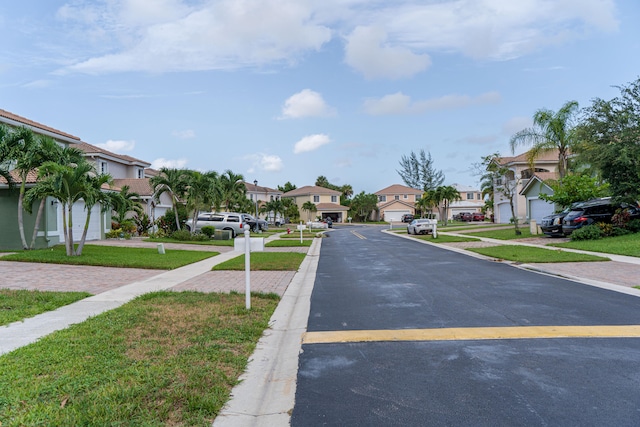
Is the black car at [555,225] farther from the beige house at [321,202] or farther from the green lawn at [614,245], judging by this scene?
the beige house at [321,202]

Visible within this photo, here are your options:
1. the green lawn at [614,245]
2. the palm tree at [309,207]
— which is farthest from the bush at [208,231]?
the palm tree at [309,207]

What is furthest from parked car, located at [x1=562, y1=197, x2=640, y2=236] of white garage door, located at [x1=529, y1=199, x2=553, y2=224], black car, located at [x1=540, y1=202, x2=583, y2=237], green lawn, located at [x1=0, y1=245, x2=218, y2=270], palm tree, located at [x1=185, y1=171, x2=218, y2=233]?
palm tree, located at [x1=185, y1=171, x2=218, y2=233]

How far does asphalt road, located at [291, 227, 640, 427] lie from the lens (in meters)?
4.07

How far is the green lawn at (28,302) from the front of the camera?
7.64 meters

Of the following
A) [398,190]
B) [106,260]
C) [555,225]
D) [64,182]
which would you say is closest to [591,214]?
[555,225]

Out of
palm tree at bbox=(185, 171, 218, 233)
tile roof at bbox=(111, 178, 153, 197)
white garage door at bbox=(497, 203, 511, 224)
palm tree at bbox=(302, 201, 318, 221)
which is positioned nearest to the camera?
palm tree at bbox=(185, 171, 218, 233)

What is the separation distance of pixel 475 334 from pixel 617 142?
21.1m

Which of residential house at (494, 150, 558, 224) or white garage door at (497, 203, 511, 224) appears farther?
white garage door at (497, 203, 511, 224)

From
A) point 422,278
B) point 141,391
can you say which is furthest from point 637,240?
point 141,391

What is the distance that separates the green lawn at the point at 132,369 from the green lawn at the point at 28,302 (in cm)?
136

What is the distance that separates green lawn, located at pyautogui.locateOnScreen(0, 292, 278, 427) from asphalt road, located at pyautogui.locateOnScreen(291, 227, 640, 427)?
91cm

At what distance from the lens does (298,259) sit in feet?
58.4

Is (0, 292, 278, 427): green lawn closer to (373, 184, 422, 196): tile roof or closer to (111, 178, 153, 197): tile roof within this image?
(111, 178, 153, 197): tile roof

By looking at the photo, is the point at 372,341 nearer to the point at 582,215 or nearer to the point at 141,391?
the point at 141,391
